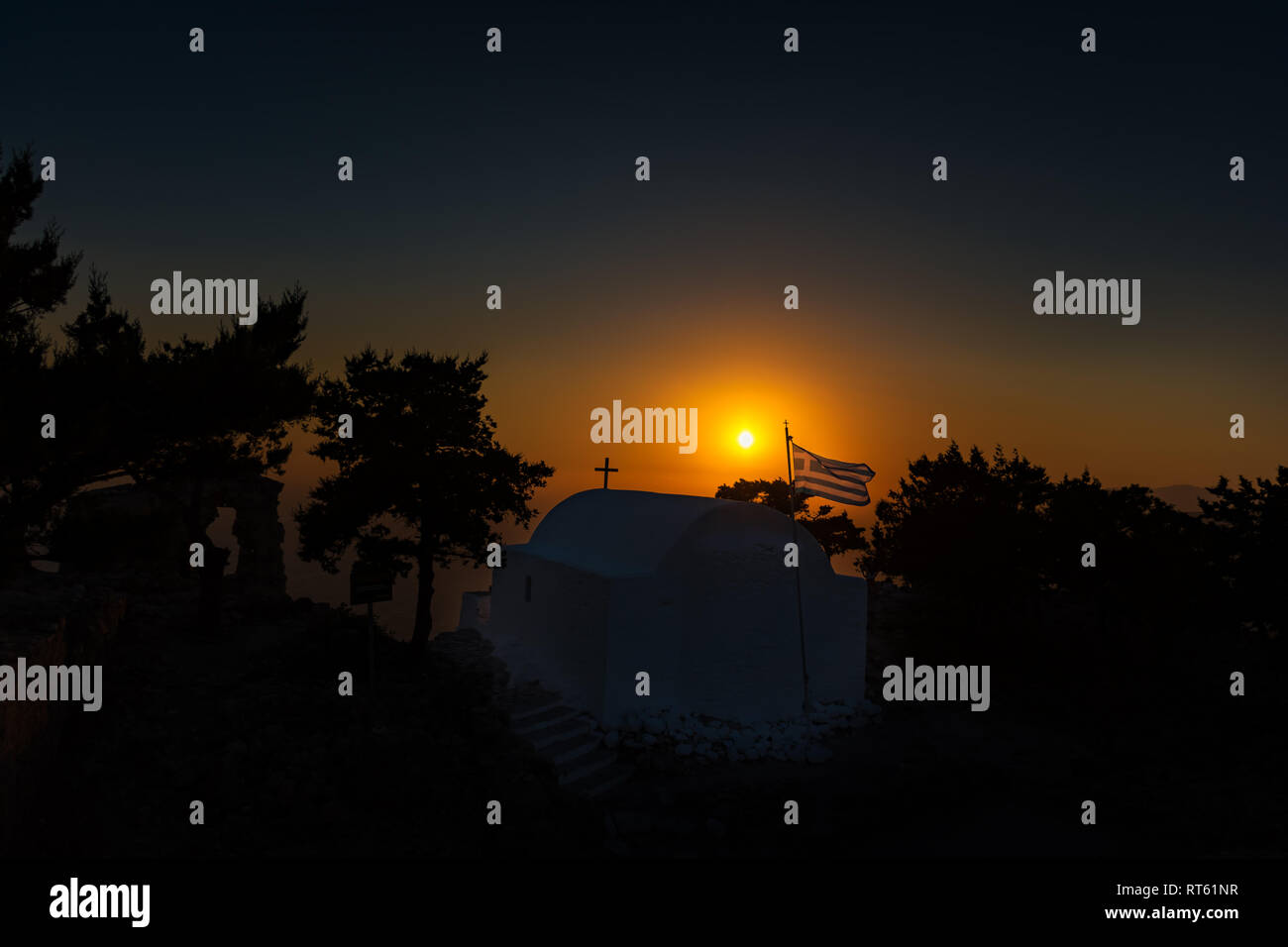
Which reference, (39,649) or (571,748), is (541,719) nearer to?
(571,748)

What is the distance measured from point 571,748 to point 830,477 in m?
9.83

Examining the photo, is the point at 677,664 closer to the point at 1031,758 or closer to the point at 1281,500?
the point at 1031,758

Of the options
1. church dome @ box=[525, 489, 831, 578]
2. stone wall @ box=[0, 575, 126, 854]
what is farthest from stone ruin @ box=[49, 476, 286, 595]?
church dome @ box=[525, 489, 831, 578]

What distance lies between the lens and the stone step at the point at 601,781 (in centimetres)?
1483

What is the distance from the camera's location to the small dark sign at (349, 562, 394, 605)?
44.5ft

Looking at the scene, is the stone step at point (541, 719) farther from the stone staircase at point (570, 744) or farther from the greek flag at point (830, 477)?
the greek flag at point (830, 477)

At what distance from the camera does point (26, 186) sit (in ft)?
43.9

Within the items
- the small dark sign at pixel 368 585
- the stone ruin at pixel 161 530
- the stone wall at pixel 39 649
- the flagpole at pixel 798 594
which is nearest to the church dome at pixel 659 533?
the flagpole at pixel 798 594

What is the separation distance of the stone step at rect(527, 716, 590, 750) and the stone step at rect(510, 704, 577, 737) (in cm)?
10

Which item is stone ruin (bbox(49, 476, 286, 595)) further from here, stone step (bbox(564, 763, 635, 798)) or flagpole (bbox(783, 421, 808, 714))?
flagpole (bbox(783, 421, 808, 714))

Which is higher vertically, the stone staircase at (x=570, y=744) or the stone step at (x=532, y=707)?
the stone step at (x=532, y=707)

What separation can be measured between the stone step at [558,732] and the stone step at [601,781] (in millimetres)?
1282

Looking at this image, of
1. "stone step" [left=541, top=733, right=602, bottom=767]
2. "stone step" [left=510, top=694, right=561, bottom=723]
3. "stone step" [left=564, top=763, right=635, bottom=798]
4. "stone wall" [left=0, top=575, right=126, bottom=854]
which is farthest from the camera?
"stone step" [left=510, top=694, right=561, bottom=723]
